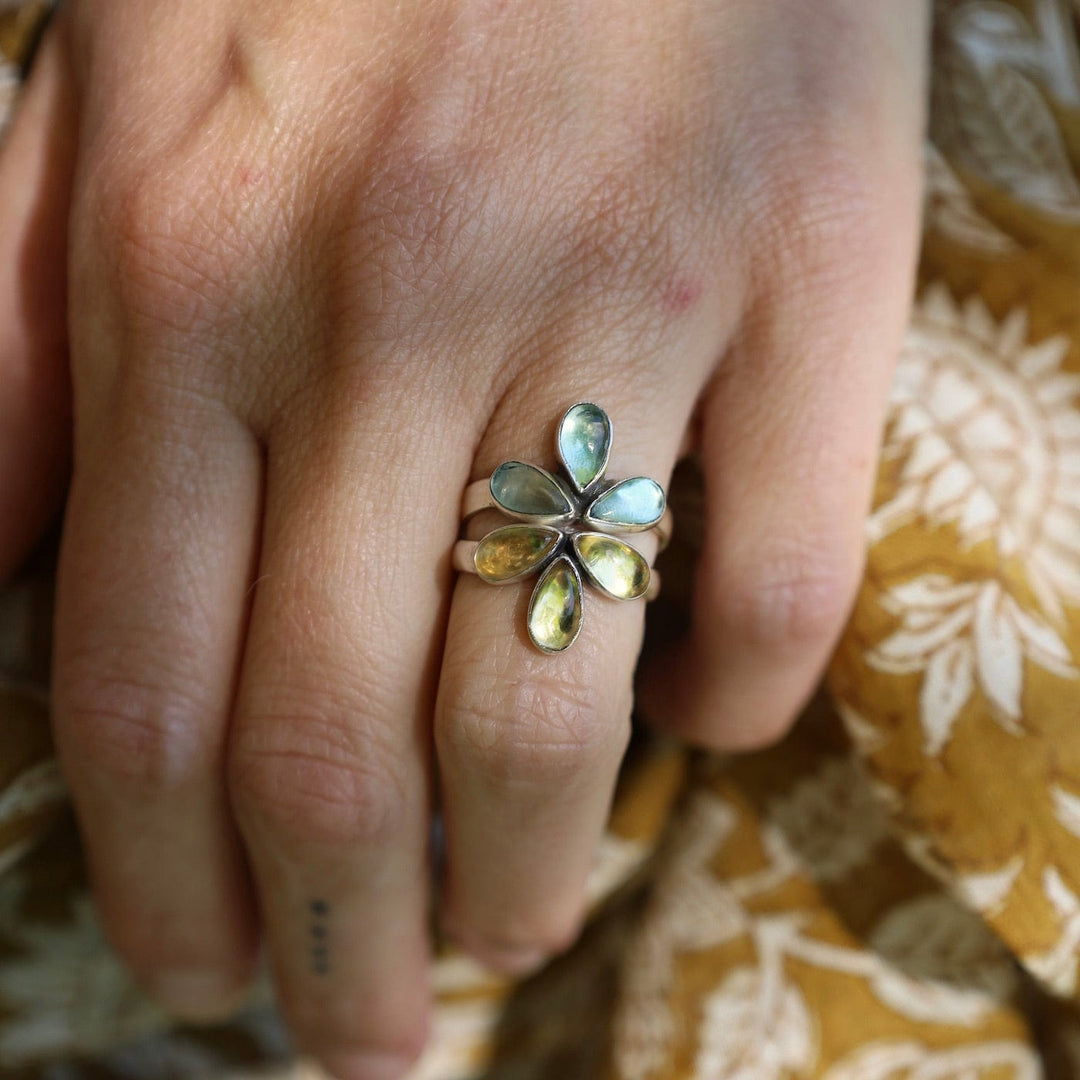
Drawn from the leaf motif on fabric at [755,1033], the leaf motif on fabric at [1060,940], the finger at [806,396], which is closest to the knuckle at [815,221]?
the finger at [806,396]

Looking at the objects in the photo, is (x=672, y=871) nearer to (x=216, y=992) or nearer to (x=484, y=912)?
(x=484, y=912)

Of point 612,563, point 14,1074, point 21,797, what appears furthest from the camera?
point 14,1074

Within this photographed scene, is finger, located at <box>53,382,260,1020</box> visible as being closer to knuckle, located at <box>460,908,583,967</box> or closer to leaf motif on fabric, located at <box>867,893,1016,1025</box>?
knuckle, located at <box>460,908,583,967</box>

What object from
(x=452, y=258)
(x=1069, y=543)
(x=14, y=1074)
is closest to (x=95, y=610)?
(x=452, y=258)

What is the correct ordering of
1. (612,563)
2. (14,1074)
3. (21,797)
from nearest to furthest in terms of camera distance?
(612,563) → (21,797) → (14,1074)

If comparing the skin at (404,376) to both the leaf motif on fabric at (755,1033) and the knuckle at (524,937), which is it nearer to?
the knuckle at (524,937)
